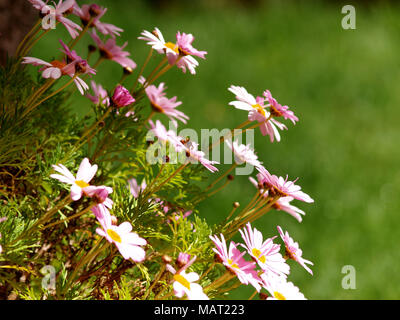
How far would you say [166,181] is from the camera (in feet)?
2.41

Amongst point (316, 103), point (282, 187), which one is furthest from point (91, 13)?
point (316, 103)

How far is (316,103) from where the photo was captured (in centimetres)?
314

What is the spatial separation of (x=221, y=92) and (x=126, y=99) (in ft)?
7.83

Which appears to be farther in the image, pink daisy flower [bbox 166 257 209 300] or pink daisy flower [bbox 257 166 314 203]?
pink daisy flower [bbox 257 166 314 203]

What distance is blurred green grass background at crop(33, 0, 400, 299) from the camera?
2.22 m

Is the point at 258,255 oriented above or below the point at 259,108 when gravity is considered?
below

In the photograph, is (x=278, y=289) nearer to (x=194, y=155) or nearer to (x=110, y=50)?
(x=194, y=155)

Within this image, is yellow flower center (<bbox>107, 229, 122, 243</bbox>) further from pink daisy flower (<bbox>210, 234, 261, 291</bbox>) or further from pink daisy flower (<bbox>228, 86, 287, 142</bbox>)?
pink daisy flower (<bbox>228, 86, 287, 142</bbox>)

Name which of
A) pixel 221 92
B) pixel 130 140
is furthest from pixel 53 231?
pixel 221 92

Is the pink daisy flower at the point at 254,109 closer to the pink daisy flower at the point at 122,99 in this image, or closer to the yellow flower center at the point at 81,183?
the pink daisy flower at the point at 122,99

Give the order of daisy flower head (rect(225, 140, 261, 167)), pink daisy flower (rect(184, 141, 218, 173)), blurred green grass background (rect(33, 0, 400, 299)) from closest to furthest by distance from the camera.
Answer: pink daisy flower (rect(184, 141, 218, 173)), daisy flower head (rect(225, 140, 261, 167)), blurred green grass background (rect(33, 0, 400, 299))

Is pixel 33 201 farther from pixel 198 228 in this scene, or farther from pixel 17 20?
pixel 17 20

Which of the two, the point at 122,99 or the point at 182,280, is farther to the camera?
the point at 122,99

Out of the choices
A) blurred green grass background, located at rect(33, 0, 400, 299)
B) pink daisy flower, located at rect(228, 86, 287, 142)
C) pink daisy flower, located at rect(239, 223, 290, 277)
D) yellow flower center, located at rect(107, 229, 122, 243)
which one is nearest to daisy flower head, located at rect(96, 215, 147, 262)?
yellow flower center, located at rect(107, 229, 122, 243)
